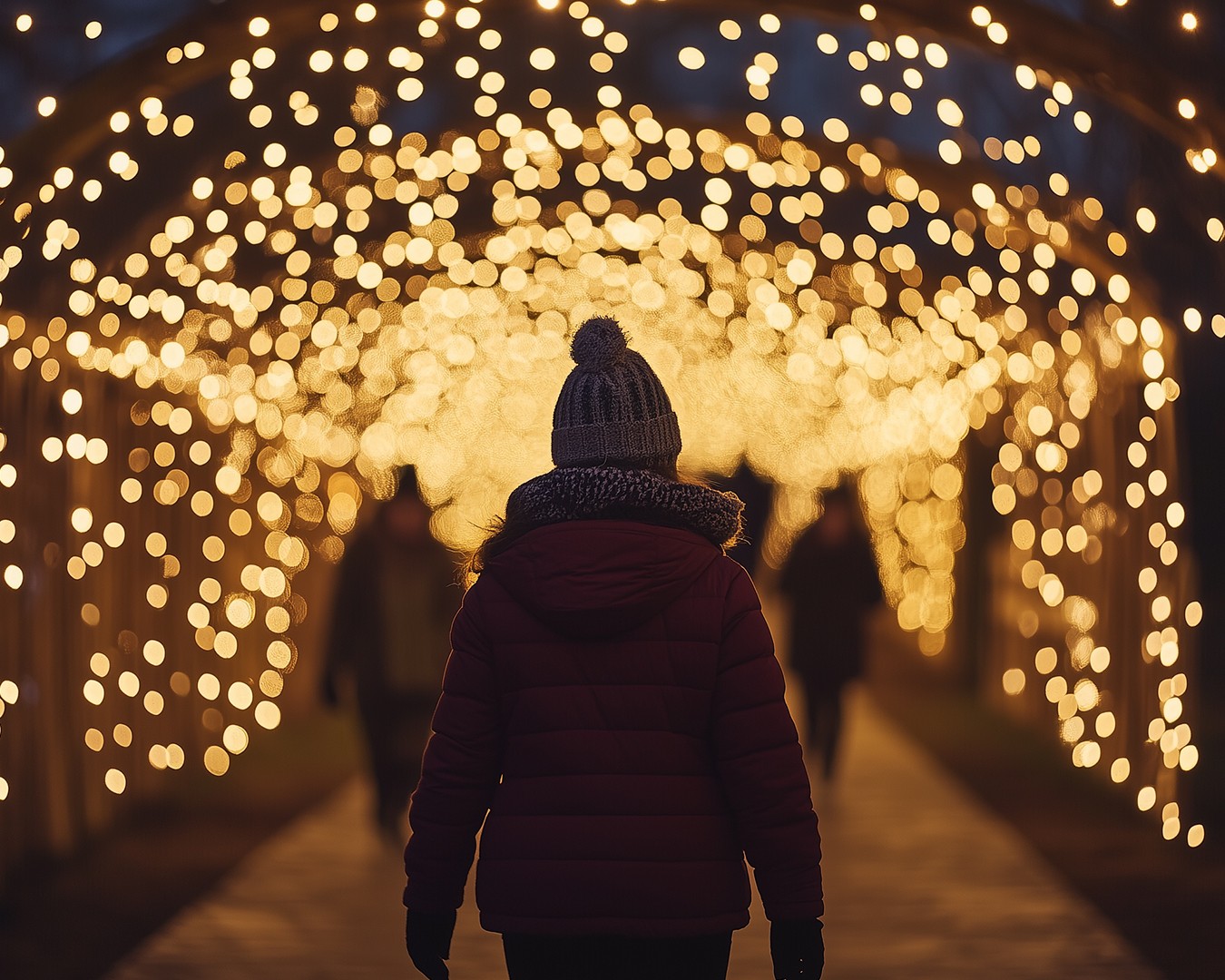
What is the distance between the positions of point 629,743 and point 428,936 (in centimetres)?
52

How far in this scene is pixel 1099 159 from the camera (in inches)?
317

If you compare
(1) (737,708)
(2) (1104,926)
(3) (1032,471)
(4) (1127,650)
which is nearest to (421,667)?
(2) (1104,926)

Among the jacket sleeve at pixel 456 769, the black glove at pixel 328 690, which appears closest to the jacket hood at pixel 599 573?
the jacket sleeve at pixel 456 769

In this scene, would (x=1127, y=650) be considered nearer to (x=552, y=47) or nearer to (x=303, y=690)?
(x=552, y=47)

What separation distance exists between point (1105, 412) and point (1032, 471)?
3.14 meters

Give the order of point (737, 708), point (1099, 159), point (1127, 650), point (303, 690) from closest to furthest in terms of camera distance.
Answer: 1. point (737, 708)
2. point (1099, 159)
3. point (1127, 650)
4. point (303, 690)

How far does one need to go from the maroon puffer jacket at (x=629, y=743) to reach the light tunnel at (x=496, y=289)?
3403mm

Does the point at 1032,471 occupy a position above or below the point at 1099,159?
below

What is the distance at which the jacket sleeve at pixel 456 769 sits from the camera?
136 inches

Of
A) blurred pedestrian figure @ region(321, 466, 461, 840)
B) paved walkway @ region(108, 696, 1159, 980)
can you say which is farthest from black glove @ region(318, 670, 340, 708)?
paved walkway @ region(108, 696, 1159, 980)

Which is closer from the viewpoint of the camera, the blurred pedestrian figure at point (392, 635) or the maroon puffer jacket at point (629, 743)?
the maroon puffer jacket at point (629, 743)

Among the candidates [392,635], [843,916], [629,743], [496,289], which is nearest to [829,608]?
[392,635]

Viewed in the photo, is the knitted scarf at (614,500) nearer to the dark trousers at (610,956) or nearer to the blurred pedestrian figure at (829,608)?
the dark trousers at (610,956)

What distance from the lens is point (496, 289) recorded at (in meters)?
15.5
